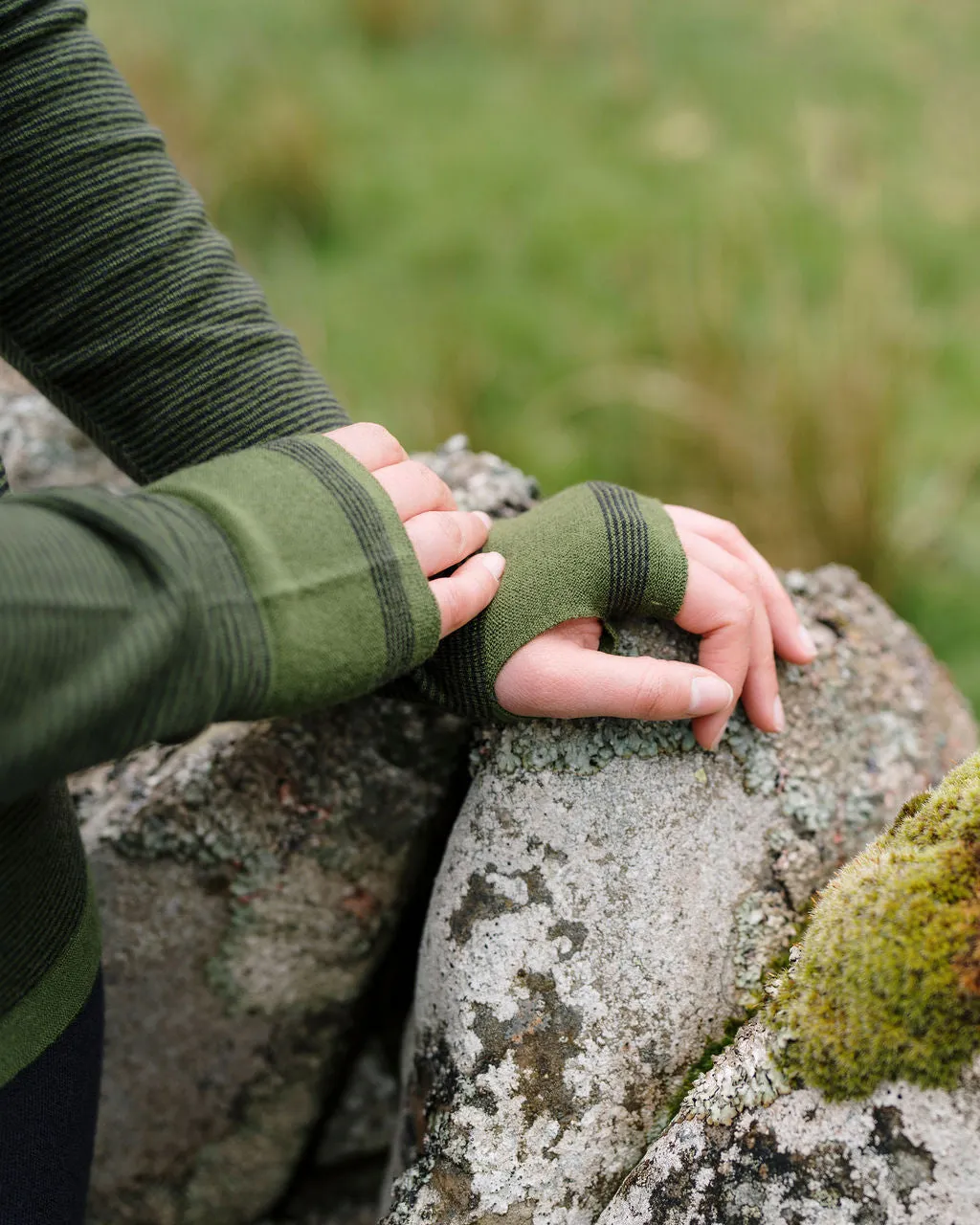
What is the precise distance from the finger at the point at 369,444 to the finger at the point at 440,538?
0.32 ft

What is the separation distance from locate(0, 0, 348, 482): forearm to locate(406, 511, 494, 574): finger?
0.91 feet

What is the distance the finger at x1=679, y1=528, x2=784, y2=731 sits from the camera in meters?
1.42

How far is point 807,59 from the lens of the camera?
595 centimetres

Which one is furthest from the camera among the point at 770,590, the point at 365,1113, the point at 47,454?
the point at 47,454

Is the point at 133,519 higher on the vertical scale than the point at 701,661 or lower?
higher

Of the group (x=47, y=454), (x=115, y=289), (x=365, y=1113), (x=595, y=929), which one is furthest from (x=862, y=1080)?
(x=47, y=454)

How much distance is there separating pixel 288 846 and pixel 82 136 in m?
1.08

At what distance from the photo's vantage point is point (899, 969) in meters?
1.03

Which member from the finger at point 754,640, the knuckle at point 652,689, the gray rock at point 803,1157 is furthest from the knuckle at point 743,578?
the gray rock at point 803,1157

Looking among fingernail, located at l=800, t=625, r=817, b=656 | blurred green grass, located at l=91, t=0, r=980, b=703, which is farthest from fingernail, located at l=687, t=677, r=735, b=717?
blurred green grass, located at l=91, t=0, r=980, b=703

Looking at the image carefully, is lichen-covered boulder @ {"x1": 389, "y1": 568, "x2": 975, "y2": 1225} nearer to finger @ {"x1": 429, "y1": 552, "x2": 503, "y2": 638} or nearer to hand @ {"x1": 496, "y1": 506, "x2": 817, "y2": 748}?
hand @ {"x1": 496, "y1": 506, "x2": 817, "y2": 748}

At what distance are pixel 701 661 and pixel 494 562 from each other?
1.06 ft

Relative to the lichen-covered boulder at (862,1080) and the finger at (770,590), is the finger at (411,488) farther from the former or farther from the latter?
the lichen-covered boulder at (862,1080)

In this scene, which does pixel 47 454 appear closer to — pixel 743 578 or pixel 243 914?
pixel 243 914
